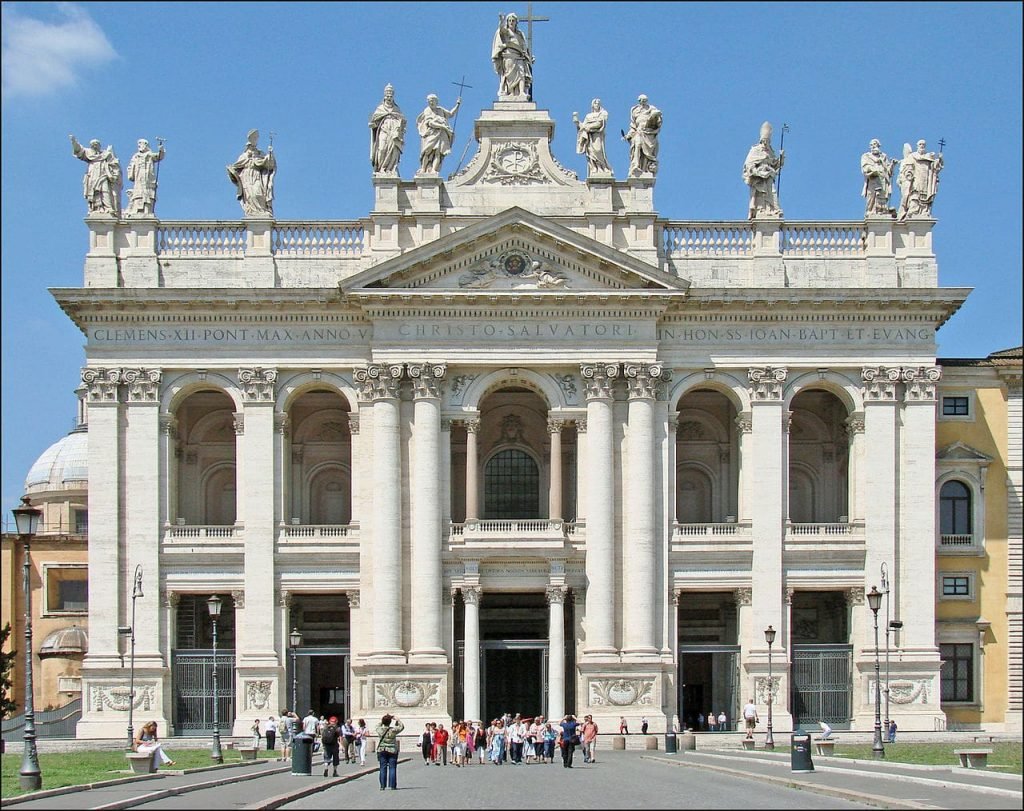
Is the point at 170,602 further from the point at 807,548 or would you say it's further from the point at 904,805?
the point at 904,805

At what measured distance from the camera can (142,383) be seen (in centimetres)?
6838

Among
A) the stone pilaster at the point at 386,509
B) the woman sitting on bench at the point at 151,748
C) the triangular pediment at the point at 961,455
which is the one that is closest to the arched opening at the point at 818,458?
the triangular pediment at the point at 961,455

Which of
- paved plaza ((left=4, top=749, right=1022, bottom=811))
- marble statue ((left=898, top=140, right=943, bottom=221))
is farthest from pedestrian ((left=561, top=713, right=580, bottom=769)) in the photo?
marble statue ((left=898, top=140, right=943, bottom=221))

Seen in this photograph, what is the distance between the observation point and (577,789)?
40031 millimetres

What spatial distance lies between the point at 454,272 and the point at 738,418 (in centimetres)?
1173

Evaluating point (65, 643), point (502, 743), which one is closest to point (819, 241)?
point (502, 743)

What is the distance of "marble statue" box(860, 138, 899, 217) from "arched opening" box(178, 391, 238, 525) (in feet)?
83.6

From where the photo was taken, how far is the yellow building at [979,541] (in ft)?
229

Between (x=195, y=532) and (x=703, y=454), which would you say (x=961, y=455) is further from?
(x=195, y=532)

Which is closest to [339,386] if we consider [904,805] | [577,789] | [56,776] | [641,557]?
[641,557]

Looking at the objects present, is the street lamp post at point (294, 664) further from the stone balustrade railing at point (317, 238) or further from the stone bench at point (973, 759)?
the stone bench at point (973, 759)

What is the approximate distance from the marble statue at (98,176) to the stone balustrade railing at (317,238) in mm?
6085

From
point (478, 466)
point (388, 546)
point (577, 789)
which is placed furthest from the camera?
point (478, 466)

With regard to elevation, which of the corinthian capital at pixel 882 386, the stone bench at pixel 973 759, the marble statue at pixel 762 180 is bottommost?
the stone bench at pixel 973 759
